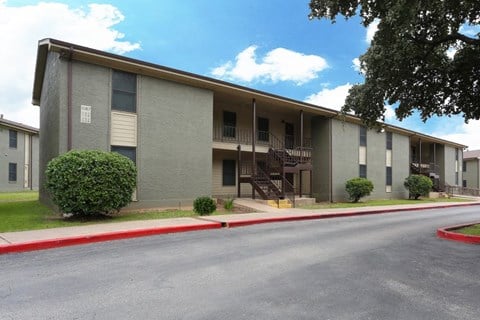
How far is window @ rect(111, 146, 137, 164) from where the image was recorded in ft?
49.4

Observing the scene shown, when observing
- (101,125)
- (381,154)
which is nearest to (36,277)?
(101,125)

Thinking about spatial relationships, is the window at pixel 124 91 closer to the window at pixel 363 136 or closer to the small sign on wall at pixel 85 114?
the small sign on wall at pixel 85 114

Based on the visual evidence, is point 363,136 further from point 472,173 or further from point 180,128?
point 472,173

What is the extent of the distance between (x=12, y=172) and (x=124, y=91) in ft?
87.9

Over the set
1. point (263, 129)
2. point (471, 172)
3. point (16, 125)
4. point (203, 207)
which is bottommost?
point (203, 207)

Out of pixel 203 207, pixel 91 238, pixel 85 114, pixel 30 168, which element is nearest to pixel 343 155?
pixel 203 207

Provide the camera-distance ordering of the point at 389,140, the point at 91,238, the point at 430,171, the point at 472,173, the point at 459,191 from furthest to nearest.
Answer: the point at 472,173 → the point at 459,191 → the point at 430,171 → the point at 389,140 → the point at 91,238

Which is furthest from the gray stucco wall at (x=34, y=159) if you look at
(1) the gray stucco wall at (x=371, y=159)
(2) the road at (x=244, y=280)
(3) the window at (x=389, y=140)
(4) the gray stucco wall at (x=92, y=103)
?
(2) the road at (x=244, y=280)

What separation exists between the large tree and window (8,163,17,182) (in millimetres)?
34121

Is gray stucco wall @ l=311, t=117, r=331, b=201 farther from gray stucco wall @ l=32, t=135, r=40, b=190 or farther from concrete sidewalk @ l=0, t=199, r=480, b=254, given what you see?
gray stucco wall @ l=32, t=135, r=40, b=190

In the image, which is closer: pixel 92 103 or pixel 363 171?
pixel 92 103

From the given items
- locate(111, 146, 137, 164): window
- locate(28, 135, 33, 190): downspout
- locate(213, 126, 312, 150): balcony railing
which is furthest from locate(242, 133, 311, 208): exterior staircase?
locate(28, 135, 33, 190): downspout

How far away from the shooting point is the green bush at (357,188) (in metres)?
24.9

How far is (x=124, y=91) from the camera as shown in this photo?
603 inches
